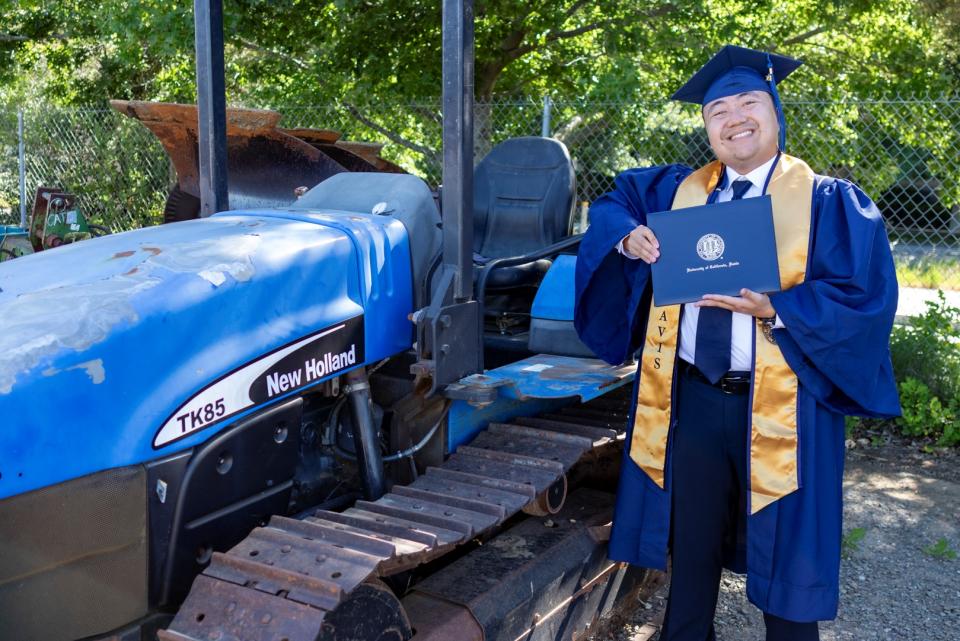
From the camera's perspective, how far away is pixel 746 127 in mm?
2594

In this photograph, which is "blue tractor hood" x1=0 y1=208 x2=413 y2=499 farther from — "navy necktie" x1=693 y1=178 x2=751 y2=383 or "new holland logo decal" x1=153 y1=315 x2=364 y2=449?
"navy necktie" x1=693 y1=178 x2=751 y2=383

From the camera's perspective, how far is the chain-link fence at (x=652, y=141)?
6.47 meters

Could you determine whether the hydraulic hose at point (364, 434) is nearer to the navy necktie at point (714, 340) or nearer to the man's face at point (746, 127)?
the navy necktie at point (714, 340)

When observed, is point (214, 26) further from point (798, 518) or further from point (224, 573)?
point (798, 518)

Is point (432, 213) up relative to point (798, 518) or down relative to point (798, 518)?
up

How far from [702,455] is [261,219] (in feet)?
4.69

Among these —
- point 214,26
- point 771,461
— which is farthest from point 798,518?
point 214,26

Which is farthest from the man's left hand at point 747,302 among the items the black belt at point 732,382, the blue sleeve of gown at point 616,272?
the blue sleeve of gown at point 616,272

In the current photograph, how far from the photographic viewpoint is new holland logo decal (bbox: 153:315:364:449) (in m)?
2.19

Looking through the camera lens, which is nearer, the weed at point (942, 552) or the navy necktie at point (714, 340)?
the navy necktie at point (714, 340)

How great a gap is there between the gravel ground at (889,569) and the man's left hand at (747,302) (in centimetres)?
137

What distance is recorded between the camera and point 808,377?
2.56 m

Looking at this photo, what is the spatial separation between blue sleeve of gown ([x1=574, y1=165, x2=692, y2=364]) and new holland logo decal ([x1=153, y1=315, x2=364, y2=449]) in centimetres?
69

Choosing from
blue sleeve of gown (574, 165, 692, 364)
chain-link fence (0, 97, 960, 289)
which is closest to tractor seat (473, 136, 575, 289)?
blue sleeve of gown (574, 165, 692, 364)
